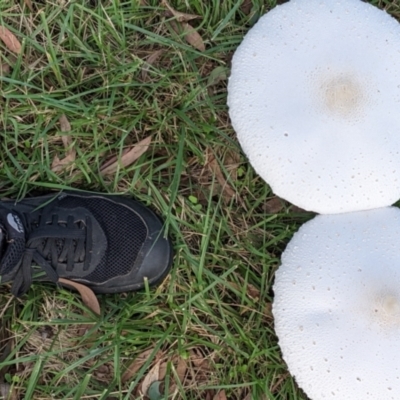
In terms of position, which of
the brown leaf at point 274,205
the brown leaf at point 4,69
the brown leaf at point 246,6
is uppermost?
the brown leaf at point 246,6

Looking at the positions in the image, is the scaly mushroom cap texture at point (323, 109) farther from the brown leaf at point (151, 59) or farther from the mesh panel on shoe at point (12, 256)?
the mesh panel on shoe at point (12, 256)

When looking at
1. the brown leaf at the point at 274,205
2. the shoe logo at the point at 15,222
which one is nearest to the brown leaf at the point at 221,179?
the brown leaf at the point at 274,205

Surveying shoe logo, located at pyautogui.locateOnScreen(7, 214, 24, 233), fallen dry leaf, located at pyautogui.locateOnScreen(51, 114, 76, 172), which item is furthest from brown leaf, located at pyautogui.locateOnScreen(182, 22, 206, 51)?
shoe logo, located at pyautogui.locateOnScreen(7, 214, 24, 233)

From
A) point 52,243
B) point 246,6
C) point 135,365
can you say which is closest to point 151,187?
point 52,243

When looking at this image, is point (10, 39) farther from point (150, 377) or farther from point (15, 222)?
point (150, 377)

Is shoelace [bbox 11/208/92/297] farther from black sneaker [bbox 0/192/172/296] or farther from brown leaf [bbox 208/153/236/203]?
brown leaf [bbox 208/153/236/203]

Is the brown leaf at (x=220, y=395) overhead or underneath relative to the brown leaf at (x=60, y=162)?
underneath

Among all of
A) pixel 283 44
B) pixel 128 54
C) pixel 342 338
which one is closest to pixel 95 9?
pixel 128 54

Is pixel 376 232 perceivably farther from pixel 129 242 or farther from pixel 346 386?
pixel 129 242
